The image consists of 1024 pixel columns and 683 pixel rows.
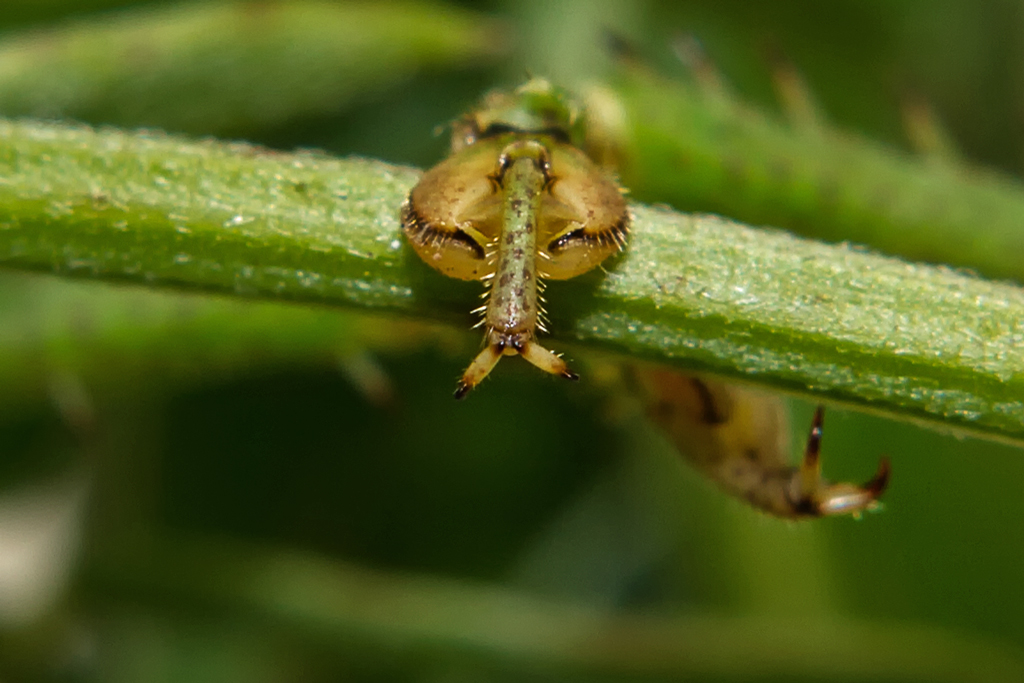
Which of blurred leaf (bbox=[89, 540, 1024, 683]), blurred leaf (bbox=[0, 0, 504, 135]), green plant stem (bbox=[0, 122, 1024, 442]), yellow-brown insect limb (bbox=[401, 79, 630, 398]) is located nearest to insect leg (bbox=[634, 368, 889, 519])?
green plant stem (bbox=[0, 122, 1024, 442])

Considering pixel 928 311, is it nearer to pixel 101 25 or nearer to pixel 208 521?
pixel 101 25

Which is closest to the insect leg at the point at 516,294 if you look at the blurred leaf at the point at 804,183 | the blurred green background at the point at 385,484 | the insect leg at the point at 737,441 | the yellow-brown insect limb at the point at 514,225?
the yellow-brown insect limb at the point at 514,225

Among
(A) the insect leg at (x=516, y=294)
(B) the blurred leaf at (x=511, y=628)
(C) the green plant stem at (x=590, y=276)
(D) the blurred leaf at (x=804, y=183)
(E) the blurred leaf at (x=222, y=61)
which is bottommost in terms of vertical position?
(A) the insect leg at (x=516, y=294)

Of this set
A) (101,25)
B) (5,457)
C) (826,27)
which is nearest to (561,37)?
(826,27)

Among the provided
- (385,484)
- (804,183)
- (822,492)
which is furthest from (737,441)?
(385,484)

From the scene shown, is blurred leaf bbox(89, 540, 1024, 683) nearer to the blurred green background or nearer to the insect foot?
the blurred green background

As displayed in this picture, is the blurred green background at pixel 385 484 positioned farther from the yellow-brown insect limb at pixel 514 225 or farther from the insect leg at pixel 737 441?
the yellow-brown insect limb at pixel 514 225
